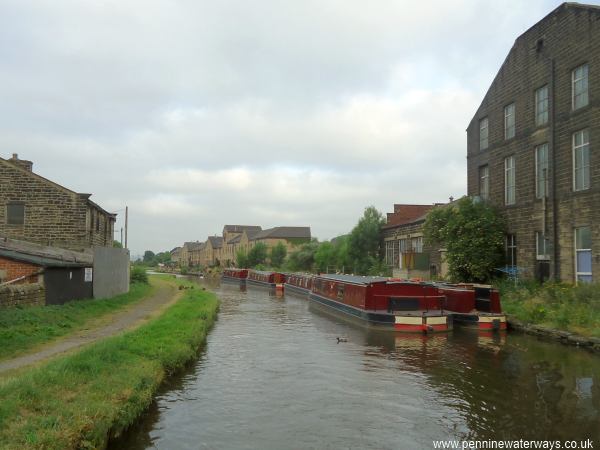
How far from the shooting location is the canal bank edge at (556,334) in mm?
13609

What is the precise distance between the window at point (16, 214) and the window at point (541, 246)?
2274 cm

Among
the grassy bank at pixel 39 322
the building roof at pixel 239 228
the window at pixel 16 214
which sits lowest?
the grassy bank at pixel 39 322

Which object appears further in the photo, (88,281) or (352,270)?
(352,270)

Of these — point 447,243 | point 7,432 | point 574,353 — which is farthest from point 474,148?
point 7,432

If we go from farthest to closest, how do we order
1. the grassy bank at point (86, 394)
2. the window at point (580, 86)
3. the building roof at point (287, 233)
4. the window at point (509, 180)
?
the building roof at point (287, 233), the window at point (509, 180), the window at point (580, 86), the grassy bank at point (86, 394)

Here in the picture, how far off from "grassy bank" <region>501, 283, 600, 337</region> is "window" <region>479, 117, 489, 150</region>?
332 inches

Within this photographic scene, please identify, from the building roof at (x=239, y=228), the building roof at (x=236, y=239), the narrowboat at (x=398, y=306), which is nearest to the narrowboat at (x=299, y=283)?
the narrowboat at (x=398, y=306)

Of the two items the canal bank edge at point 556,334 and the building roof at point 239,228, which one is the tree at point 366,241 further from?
the building roof at point 239,228

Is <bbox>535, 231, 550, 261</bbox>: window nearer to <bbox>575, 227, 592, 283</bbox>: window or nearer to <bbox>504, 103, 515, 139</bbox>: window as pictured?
<bbox>575, 227, 592, 283</bbox>: window

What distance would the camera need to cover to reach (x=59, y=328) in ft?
43.0

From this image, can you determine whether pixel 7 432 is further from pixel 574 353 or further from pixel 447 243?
pixel 447 243

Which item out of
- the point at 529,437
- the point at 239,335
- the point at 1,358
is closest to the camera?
the point at 529,437

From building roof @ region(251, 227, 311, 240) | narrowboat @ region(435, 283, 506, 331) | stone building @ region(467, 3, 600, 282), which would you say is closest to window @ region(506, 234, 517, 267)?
stone building @ region(467, 3, 600, 282)

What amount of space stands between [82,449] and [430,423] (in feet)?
16.1
